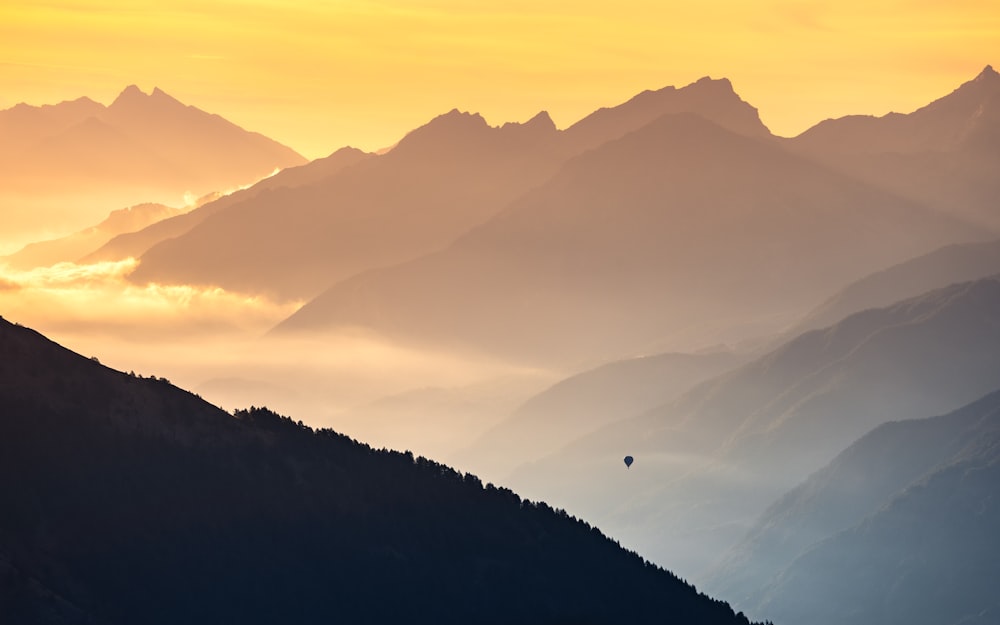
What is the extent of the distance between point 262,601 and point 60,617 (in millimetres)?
32850

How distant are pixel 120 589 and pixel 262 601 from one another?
18641mm

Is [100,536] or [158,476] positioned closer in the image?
[100,536]

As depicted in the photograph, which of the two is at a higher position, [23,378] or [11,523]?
[23,378]

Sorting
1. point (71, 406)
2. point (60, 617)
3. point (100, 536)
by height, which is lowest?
point (60, 617)

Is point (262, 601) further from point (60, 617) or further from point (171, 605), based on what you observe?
point (60, 617)

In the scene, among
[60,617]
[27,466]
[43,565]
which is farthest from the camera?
[27,466]

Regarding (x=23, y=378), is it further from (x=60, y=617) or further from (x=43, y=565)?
(x=60, y=617)

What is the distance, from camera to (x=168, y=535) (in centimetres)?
19225

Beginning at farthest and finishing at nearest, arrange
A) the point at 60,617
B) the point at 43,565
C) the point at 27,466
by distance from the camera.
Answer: the point at 27,466, the point at 43,565, the point at 60,617

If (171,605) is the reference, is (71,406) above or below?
above

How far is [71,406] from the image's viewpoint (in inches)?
7864

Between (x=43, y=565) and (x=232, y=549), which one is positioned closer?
(x=43, y=565)

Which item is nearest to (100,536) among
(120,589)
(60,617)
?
(120,589)

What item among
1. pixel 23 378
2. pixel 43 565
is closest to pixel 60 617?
pixel 43 565
